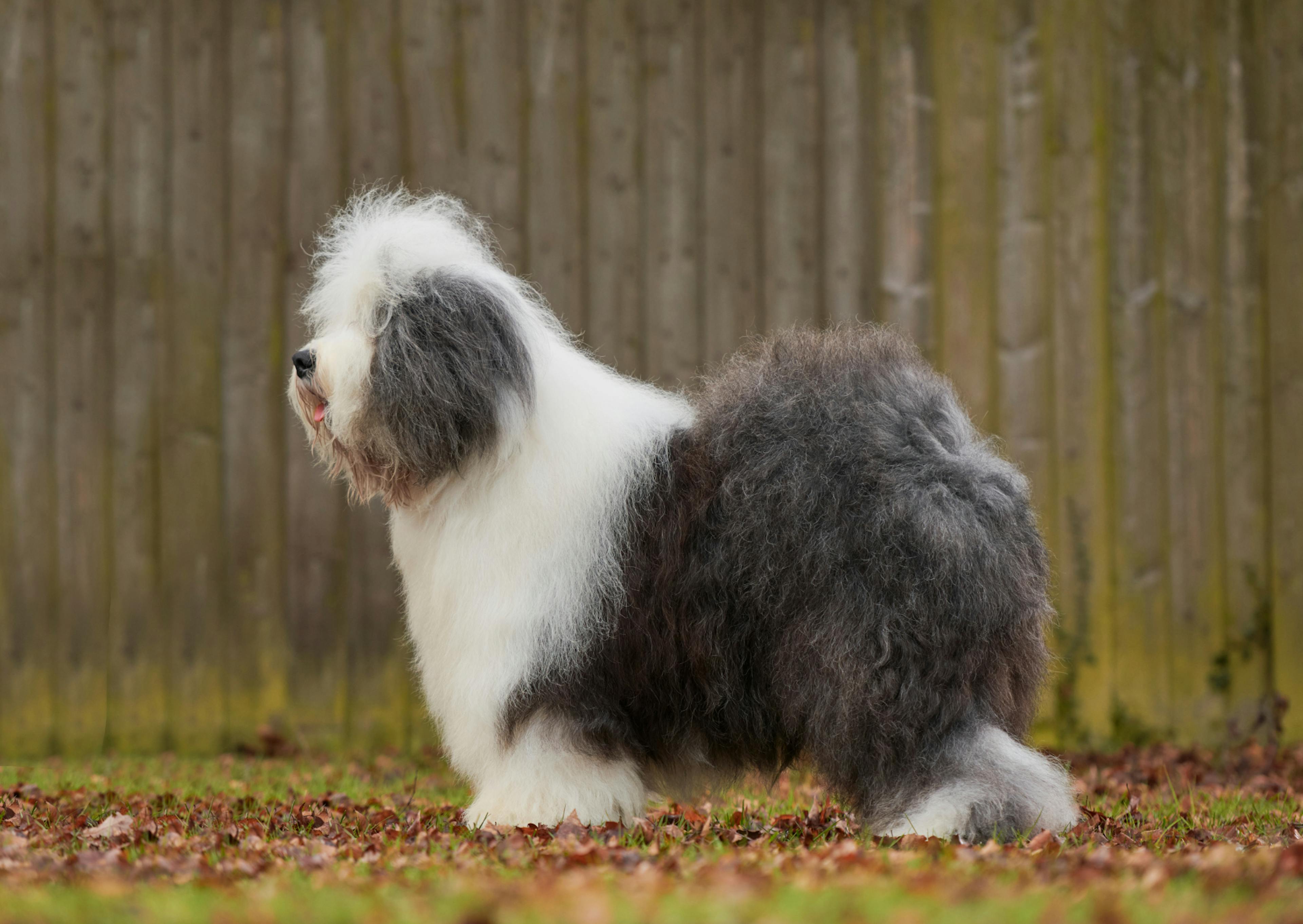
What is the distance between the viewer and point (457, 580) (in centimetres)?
397

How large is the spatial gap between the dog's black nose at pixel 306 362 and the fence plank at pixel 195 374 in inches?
97.8

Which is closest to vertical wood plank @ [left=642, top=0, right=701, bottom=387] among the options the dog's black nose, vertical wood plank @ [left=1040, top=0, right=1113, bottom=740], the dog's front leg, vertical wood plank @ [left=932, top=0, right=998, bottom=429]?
vertical wood plank @ [left=932, top=0, right=998, bottom=429]

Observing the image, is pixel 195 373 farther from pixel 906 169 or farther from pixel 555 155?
pixel 906 169

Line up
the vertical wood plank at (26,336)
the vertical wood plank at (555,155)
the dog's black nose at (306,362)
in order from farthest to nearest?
the vertical wood plank at (555,155), the vertical wood plank at (26,336), the dog's black nose at (306,362)

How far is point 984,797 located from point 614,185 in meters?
3.77

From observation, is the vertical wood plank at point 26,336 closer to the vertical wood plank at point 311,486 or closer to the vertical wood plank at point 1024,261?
the vertical wood plank at point 311,486

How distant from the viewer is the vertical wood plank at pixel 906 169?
639cm

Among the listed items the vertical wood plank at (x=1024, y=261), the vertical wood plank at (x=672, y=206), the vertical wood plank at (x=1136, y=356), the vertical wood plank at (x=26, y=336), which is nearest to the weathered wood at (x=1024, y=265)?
the vertical wood plank at (x=1024, y=261)

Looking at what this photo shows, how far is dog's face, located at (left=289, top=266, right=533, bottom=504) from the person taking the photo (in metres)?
3.91

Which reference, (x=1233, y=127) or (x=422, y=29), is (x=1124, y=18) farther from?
(x=422, y=29)

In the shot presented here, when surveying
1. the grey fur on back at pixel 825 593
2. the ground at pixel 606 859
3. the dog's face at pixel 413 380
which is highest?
the dog's face at pixel 413 380

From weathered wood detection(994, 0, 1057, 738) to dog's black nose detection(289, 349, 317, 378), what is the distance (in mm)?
3652

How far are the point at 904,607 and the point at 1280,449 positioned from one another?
3715 millimetres

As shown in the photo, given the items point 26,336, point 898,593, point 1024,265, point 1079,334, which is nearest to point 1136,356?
point 1079,334
